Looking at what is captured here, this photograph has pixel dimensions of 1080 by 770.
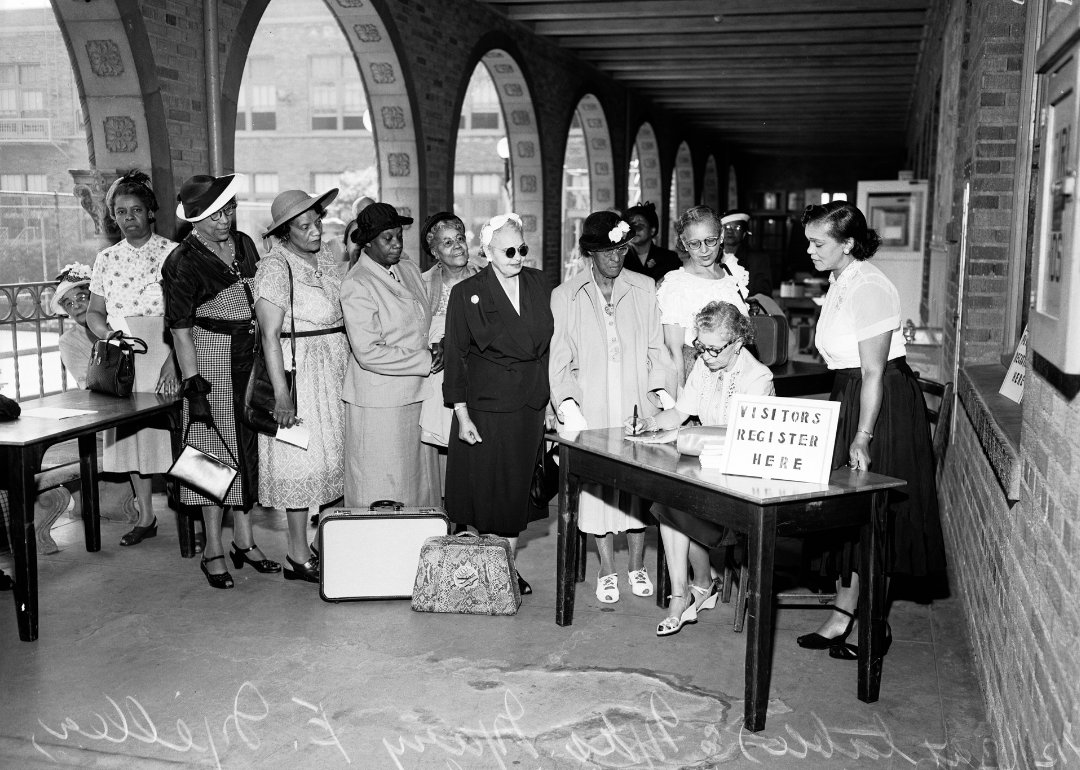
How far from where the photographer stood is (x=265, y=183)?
119ft

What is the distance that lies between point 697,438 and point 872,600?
0.79 meters

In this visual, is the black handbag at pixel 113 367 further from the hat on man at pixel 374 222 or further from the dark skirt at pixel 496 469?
the dark skirt at pixel 496 469

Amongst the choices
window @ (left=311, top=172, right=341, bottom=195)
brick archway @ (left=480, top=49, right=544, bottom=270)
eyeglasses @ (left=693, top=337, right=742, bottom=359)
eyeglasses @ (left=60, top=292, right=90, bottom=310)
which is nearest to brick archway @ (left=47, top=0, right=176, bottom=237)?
eyeglasses @ (left=60, top=292, right=90, bottom=310)

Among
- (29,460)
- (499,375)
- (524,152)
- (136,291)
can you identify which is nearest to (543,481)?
(499,375)

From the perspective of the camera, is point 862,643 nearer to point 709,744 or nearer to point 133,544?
point 709,744

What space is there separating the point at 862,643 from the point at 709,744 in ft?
2.27

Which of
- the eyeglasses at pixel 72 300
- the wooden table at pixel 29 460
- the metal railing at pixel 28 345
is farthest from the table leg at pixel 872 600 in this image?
the metal railing at pixel 28 345

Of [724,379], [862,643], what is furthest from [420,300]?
[862,643]

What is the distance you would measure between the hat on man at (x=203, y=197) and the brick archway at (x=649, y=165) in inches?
551

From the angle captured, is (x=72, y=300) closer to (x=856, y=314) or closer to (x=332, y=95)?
(x=856, y=314)

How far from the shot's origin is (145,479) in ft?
18.6

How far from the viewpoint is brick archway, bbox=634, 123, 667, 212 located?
18.4 metres

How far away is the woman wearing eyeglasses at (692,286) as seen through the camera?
4.60 meters

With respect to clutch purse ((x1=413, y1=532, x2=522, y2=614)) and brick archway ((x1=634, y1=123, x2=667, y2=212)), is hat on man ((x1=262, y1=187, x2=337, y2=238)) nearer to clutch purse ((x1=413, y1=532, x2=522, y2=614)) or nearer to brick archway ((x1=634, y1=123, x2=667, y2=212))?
clutch purse ((x1=413, y1=532, x2=522, y2=614))
